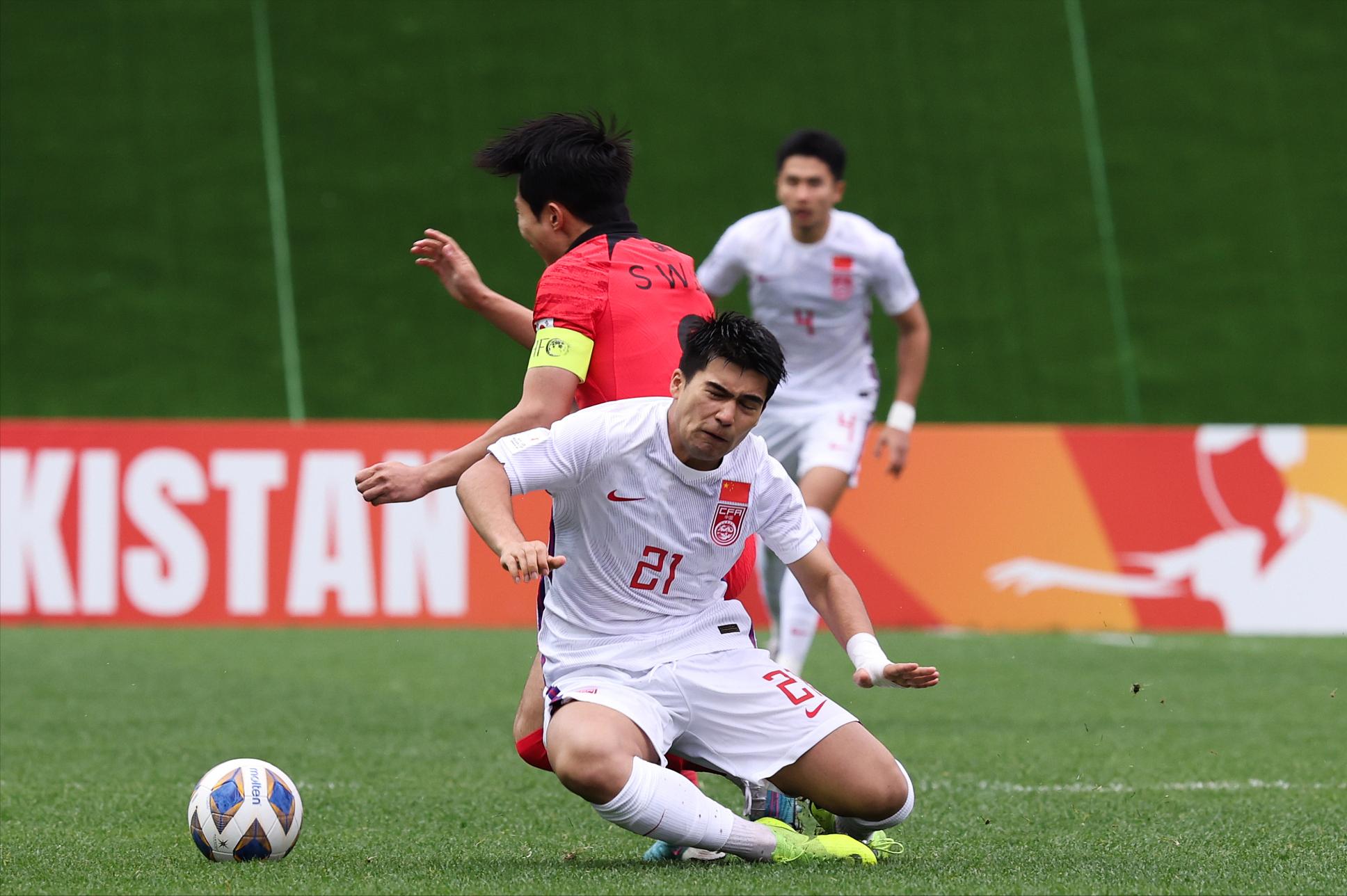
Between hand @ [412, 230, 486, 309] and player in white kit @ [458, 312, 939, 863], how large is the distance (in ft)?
3.18

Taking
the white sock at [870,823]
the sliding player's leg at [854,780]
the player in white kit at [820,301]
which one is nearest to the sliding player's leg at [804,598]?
the player in white kit at [820,301]

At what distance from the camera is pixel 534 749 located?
475 cm

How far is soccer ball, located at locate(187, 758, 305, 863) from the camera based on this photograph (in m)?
4.34

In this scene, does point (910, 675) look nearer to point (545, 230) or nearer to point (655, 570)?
point (655, 570)

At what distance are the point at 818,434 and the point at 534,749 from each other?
10.3ft

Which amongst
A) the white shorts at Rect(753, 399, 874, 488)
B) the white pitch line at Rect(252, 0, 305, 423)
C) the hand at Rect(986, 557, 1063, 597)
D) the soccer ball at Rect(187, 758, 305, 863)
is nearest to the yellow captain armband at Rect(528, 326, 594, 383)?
the soccer ball at Rect(187, 758, 305, 863)

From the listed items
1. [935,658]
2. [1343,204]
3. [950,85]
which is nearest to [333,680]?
[935,658]

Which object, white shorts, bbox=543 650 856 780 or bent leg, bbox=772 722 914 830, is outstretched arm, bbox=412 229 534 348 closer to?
white shorts, bbox=543 650 856 780

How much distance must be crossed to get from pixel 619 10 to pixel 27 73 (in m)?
5.31

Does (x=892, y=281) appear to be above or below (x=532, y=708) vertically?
above

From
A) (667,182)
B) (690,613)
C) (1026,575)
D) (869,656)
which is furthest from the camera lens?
(667,182)

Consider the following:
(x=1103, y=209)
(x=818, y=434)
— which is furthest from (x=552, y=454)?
(x=1103, y=209)

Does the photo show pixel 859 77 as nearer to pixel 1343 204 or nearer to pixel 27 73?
pixel 1343 204

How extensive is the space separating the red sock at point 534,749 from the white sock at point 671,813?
56 cm
